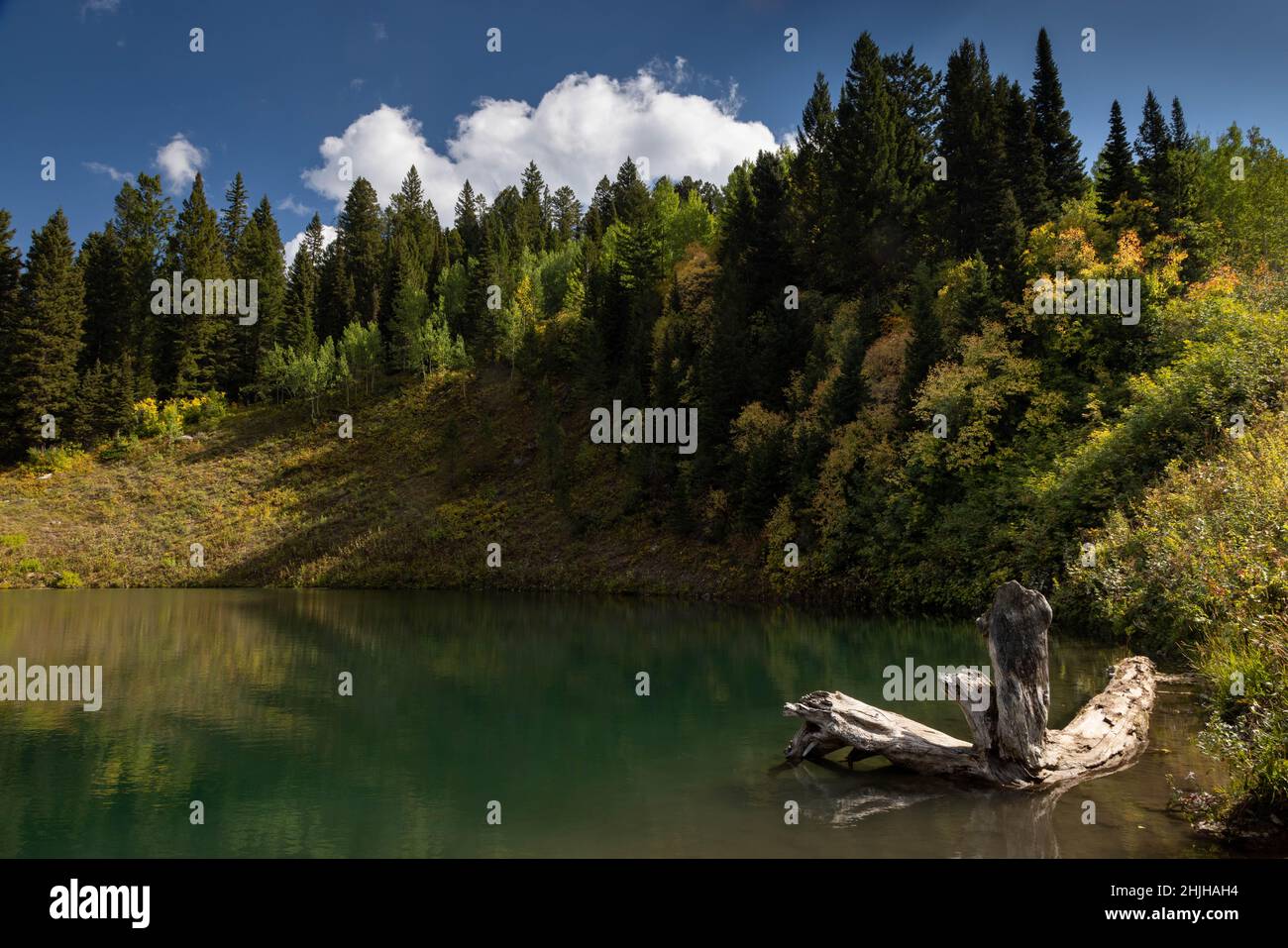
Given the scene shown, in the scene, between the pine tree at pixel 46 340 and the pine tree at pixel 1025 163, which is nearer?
the pine tree at pixel 1025 163

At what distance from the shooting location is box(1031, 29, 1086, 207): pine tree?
43.2 m

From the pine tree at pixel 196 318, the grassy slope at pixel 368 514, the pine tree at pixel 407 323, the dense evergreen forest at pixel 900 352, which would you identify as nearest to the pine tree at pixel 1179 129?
the dense evergreen forest at pixel 900 352

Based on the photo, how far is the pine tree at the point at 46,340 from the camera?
2566 inches

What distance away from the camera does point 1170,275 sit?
30.3 meters

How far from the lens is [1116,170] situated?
42.1 meters

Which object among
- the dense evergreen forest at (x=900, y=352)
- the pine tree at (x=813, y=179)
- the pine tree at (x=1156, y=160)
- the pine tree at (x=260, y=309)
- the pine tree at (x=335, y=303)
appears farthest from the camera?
the pine tree at (x=335, y=303)

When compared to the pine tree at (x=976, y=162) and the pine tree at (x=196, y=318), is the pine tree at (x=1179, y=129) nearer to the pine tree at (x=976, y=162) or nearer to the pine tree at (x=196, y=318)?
the pine tree at (x=976, y=162)

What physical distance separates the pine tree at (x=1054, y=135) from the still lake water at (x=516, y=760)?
1224 inches

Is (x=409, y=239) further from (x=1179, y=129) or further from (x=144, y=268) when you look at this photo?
(x=1179, y=129)

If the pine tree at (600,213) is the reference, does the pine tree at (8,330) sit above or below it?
below

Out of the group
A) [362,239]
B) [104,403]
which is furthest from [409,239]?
[104,403]

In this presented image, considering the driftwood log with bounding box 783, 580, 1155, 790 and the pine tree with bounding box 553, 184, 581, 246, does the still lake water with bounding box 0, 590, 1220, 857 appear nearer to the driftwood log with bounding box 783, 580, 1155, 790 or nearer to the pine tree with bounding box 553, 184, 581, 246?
the driftwood log with bounding box 783, 580, 1155, 790

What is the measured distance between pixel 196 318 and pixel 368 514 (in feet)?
117
